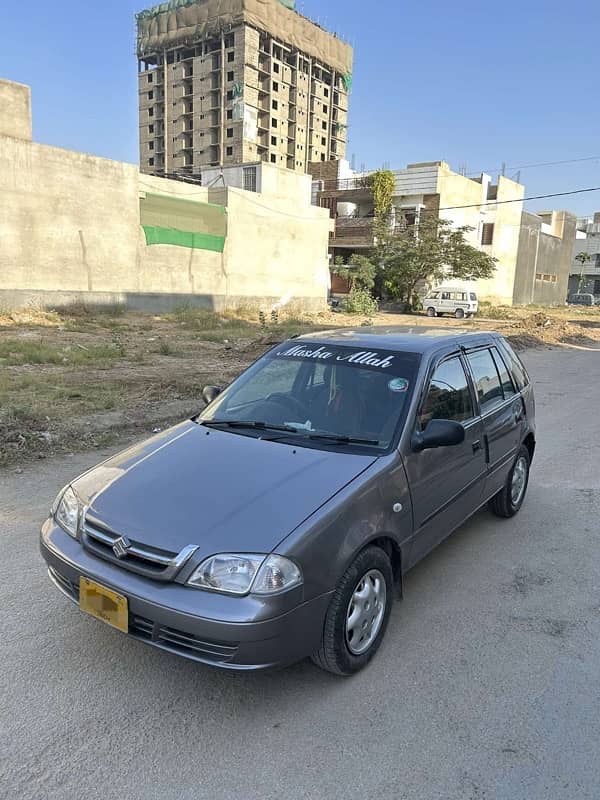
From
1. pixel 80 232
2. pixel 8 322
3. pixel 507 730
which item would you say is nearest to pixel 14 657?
pixel 507 730

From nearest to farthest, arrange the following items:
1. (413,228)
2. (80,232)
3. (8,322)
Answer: (8,322), (80,232), (413,228)

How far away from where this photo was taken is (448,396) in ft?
12.0

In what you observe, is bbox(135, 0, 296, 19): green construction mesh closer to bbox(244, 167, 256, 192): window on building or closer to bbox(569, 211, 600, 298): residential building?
bbox(569, 211, 600, 298): residential building

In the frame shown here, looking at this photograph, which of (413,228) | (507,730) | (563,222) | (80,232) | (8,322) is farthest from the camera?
(563,222)

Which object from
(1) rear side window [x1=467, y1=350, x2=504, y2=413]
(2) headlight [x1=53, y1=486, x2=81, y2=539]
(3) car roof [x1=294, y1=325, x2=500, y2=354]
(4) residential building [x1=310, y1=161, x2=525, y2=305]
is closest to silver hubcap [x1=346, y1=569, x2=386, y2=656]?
(2) headlight [x1=53, y1=486, x2=81, y2=539]

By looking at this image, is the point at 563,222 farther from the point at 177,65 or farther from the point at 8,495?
the point at 8,495

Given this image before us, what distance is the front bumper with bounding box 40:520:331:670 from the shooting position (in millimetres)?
2254

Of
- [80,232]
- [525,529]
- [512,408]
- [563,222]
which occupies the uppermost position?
[563,222]

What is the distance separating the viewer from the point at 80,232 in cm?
2273

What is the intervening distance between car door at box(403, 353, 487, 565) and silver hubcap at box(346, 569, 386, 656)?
38cm

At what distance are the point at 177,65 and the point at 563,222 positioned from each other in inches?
2407

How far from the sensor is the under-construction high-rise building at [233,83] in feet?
264

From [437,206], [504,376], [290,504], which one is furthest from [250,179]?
[290,504]

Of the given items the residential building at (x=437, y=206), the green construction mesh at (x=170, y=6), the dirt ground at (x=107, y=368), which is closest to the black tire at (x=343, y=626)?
the dirt ground at (x=107, y=368)
